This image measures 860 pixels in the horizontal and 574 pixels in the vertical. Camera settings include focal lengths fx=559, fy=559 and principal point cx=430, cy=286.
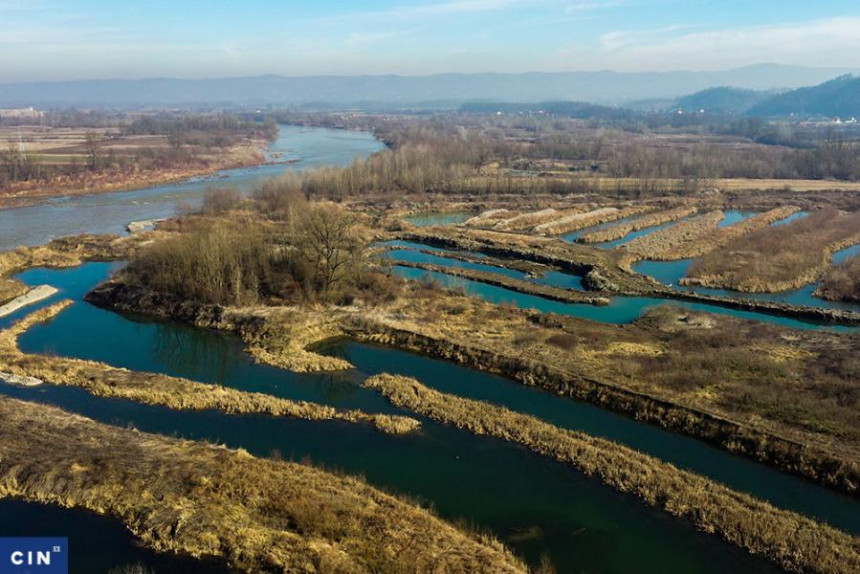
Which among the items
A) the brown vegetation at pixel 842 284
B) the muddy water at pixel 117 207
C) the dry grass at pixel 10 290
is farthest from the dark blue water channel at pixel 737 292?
the muddy water at pixel 117 207

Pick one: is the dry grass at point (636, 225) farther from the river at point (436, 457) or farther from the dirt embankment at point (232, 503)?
the dirt embankment at point (232, 503)

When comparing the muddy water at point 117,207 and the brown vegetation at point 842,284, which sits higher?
the muddy water at point 117,207

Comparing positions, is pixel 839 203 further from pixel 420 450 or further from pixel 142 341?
pixel 142 341

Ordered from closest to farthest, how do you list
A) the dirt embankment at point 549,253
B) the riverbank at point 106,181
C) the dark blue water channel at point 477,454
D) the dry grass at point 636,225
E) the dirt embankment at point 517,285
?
the dark blue water channel at point 477,454
the dirt embankment at point 517,285
the dirt embankment at point 549,253
the dry grass at point 636,225
the riverbank at point 106,181

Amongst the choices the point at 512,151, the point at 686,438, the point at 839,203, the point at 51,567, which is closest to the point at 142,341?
the point at 51,567

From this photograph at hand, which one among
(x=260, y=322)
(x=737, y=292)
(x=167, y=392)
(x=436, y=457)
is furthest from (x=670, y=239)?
(x=167, y=392)

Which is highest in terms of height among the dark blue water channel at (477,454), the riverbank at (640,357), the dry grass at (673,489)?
the riverbank at (640,357)
